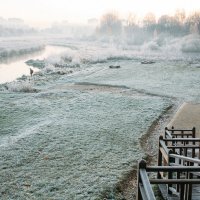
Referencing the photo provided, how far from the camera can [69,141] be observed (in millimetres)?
18156

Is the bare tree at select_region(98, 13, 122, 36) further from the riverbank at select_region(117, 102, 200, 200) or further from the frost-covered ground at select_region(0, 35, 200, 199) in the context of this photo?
the riverbank at select_region(117, 102, 200, 200)

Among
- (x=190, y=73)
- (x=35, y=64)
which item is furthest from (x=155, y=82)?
(x=35, y=64)

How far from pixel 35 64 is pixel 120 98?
141ft

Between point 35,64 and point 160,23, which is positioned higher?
point 160,23

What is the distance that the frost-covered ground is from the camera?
13.3 meters

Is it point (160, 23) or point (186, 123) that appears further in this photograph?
point (160, 23)

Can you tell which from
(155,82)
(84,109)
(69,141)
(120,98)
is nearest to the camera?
(69,141)

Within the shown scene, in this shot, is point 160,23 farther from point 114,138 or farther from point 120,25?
point 114,138

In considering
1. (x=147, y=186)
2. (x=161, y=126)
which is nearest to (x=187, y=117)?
(x=161, y=126)

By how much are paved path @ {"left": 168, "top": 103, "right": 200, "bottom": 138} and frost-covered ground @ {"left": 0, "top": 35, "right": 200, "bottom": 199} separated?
4.61 feet

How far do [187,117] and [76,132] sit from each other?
863 cm

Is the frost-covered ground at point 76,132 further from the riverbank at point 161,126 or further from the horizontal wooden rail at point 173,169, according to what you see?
the horizontal wooden rail at point 173,169

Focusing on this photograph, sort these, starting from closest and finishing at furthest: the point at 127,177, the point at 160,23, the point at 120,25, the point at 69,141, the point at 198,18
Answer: the point at 127,177
the point at 69,141
the point at 198,18
the point at 160,23
the point at 120,25

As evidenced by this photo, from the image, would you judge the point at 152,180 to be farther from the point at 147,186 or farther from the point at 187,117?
the point at 187,117
